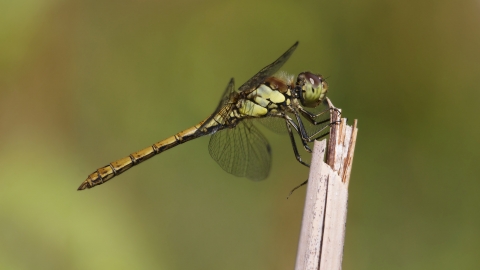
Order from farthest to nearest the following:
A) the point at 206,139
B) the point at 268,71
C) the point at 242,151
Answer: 1. the point at 206,139
2. the point at 242,151
3. the point at 268,71

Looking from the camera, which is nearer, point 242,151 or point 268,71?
point 268,71

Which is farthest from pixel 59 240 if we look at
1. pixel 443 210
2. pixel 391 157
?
pixel 443 210

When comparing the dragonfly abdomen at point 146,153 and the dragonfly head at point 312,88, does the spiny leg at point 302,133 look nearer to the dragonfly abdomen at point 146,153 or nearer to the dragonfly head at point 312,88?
the dragonfly head at point 312,88

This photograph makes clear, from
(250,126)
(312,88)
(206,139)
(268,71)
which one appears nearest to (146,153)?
(206,139)

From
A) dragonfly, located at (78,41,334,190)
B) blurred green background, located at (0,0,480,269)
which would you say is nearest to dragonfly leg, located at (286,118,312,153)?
dragonfly, located at (78,41,334,190)

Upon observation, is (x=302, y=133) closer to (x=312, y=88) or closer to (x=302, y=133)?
(x=302, y=133)

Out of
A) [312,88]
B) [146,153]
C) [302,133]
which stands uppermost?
[312,88]

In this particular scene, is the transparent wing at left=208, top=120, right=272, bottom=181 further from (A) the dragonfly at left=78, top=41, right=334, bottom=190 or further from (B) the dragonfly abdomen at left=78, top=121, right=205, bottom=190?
(B) the dragonfly abdomen at left=78, top=121, right=205, bottom=190

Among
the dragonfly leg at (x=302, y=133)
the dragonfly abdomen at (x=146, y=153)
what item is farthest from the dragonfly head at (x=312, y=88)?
the dragonfly abdomen at (x=146, y=153)
